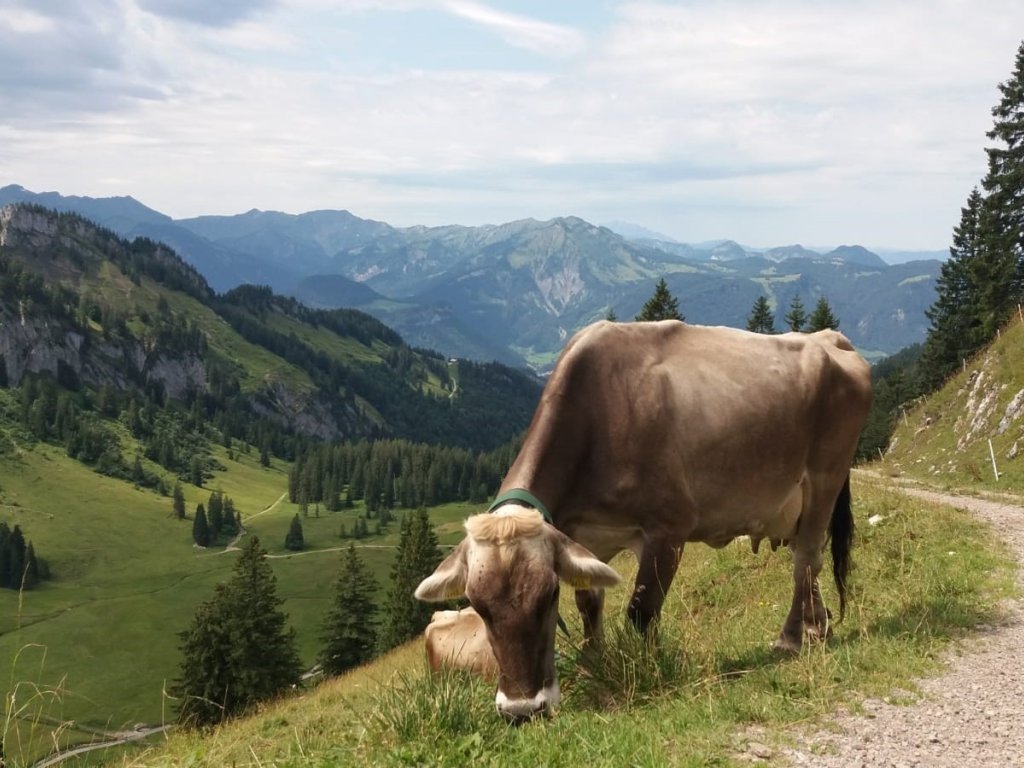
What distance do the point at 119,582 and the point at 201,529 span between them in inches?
1040

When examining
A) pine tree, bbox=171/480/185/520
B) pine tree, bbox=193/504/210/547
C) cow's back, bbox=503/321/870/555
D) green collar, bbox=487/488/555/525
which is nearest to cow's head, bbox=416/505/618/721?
green collar, bbox=487/488/555/525

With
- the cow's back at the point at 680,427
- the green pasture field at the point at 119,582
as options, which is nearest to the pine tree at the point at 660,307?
the cow's back at the point at 680,427

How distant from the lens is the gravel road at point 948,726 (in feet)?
18.7

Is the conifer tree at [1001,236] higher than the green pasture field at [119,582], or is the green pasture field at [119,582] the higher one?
the conifer tree at [1001,236]

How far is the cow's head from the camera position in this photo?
6.12 m

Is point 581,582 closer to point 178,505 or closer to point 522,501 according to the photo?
point 522,501

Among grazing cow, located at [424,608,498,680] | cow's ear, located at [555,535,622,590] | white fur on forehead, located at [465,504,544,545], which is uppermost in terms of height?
white fur on forehead, located at [465,504,544,545]

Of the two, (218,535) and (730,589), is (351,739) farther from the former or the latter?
(218,535)

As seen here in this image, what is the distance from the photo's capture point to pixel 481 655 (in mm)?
9891

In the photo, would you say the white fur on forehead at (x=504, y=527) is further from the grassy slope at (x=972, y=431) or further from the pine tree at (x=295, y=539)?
the pine tree at (x=295, y=539)

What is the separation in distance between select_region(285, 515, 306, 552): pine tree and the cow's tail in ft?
583

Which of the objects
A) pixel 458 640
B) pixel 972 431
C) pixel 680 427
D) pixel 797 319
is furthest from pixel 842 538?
pixel 797 319

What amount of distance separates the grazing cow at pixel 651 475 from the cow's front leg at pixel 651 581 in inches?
0.5

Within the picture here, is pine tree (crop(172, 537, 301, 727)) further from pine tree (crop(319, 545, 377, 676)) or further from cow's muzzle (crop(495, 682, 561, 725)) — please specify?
cow's muzzle (crop(495, 682, 561, 725))
